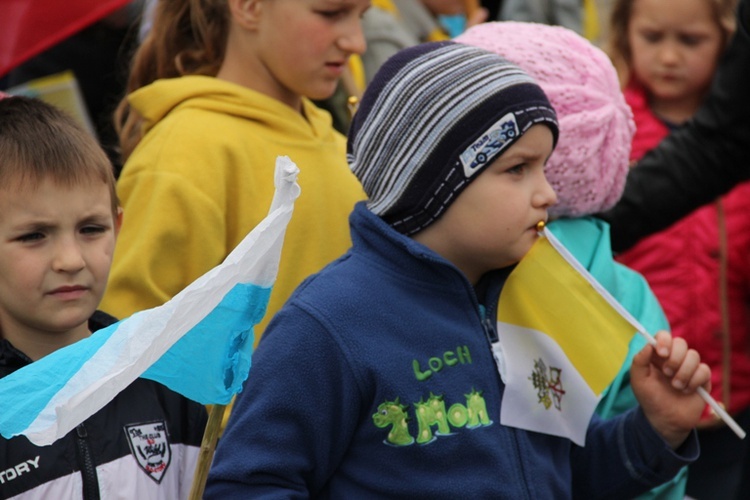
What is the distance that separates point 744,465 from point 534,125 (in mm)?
1850

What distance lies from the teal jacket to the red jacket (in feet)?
3.11

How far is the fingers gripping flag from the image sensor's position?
2102 mm

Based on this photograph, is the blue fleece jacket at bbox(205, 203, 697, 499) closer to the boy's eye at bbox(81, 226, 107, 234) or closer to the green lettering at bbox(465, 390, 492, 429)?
the green lettering at bbox(465, 390, 492, 429)

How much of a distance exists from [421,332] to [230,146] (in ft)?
2.80

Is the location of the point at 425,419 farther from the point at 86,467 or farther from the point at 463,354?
the point at 86,467

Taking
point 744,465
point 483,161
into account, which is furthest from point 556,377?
point 744,465

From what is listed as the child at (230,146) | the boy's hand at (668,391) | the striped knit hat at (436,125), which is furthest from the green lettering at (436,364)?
the child at (230,146)

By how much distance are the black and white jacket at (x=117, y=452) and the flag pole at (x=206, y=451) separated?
0.80 ft

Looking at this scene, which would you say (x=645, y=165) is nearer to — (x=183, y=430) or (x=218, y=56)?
(x=218, y=56)

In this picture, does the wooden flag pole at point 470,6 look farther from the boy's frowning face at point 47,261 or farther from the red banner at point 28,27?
the boy's frowning face at point 47,261

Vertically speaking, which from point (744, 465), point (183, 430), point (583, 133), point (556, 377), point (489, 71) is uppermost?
point (489, 71)

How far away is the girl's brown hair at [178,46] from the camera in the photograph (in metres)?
3.59

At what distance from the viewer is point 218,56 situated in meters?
3.62

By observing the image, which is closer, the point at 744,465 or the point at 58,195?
the point at 58,195
